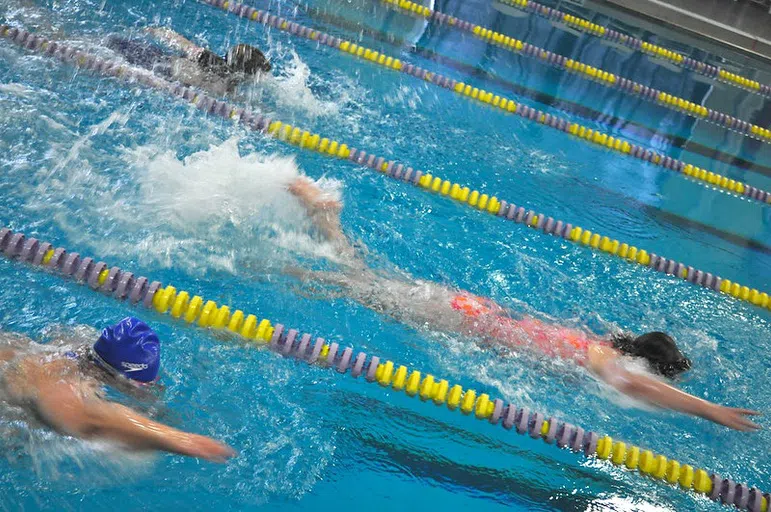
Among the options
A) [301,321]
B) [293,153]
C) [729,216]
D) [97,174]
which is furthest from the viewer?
[729,216]

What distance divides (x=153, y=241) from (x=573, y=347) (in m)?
2.17

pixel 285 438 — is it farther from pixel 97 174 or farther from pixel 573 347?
pixel 97 174

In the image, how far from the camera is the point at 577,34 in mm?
9008

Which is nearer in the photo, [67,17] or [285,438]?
[285,438]

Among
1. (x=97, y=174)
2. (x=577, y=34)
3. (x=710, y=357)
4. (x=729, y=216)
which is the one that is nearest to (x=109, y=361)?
(x=97, y=174)

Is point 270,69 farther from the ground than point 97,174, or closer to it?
farther from the ground

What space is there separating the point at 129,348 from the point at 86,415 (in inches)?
10.1

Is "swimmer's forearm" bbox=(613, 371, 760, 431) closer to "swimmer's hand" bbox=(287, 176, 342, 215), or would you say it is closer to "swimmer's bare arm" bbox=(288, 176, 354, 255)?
"swimmer's bare arm" bbox=(288, 176, 354, 255)

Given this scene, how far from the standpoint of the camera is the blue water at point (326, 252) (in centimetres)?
280

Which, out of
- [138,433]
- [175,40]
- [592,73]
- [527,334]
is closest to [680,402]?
[527,334]

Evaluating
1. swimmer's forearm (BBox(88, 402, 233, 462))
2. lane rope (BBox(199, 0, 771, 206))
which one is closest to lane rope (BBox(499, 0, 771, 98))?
lane rope (BBox(199, 0, 771, 206))

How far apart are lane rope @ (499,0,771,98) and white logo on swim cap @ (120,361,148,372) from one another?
26.3ft

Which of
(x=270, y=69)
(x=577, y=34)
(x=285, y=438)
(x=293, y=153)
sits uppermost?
(x=577, y=34)

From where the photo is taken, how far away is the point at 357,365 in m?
3.18
